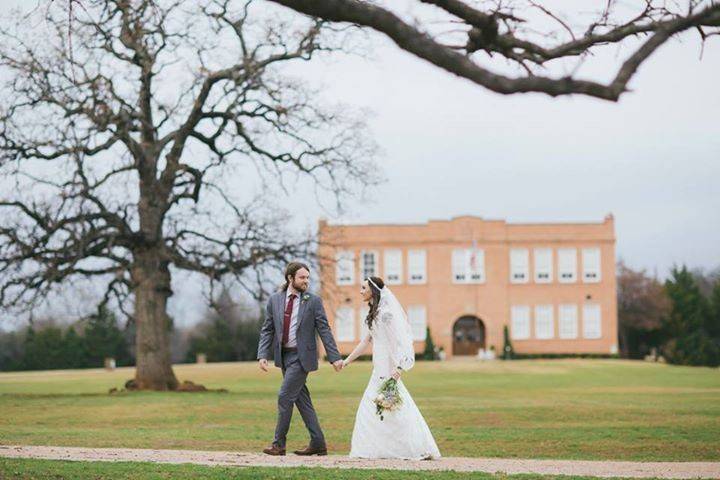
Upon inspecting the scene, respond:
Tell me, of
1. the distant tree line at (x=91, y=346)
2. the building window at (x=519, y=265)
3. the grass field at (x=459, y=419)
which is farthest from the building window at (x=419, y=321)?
the grass field at (x=459, y=419)

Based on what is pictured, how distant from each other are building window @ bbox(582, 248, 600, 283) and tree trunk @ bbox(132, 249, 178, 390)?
132ft

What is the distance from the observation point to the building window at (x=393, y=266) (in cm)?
6556

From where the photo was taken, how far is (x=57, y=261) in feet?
85.9

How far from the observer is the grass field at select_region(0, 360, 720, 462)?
14852mm

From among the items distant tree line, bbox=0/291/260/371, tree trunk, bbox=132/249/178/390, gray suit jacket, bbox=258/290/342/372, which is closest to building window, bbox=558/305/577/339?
distant tree line, bbox=0/291/260/371

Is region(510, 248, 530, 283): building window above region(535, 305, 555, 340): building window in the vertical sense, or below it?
above

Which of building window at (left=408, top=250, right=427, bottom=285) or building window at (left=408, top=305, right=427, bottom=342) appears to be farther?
building window at (left=408, top=250, right=427, bottom=285)

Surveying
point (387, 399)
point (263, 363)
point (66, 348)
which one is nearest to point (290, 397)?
point (263, 363)

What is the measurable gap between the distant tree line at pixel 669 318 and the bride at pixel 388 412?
172 ft

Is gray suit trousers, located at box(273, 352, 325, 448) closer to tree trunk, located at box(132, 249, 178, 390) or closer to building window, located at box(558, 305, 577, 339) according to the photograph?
tree trunk, located at box(132, 249, 178, 390)

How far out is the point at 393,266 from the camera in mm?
65688

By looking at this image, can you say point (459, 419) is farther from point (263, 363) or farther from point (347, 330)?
point (347, 330)

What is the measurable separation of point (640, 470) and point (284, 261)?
18534 mm

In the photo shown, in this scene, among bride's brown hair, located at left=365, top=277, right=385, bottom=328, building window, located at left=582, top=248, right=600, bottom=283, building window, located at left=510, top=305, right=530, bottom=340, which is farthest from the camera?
building window, located at left=582, top=248, right=600, bottom=283
